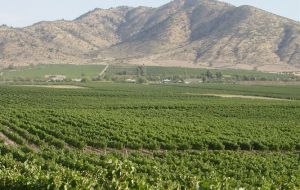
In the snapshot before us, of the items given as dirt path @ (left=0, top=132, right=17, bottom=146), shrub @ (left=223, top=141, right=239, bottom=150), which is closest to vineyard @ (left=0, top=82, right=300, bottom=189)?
shrub @ (left=223, top=141, right=239, bottom=150)

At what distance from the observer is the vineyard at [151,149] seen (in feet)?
77.4

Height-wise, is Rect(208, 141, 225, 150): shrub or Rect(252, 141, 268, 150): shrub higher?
Rect(208, 141, 225, 150): shrub

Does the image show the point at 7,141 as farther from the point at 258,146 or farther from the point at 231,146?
the point at 258,146

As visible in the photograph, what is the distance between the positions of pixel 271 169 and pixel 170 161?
7082 mm

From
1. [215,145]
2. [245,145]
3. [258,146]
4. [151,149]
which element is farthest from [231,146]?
[151,149]

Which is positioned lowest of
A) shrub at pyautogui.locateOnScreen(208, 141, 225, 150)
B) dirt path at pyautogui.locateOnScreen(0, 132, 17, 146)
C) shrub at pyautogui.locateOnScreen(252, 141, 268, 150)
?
shrub at pyautogui.locateOnScreen(252, 141, 268, 150)

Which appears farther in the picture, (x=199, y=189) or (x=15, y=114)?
(x=15, y=114)

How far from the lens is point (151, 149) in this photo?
43.9m

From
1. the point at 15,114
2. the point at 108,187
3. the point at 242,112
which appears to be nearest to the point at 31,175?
the point at 108,187

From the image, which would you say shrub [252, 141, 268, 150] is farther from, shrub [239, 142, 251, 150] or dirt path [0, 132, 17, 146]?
dirt path [0, 132, 17, 146]

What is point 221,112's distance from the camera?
247 ft

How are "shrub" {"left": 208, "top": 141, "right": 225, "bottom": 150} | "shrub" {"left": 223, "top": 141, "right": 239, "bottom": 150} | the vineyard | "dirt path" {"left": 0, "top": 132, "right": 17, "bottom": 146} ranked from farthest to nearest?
"shrub" {"left": 223, "top": 141, "right": 239, "bottom": 150} < "shrub" {"left": 208, "top": 141, "right": 225, "bottom": 150} < "dirt path" {"left": 0, "top": 132, "right": 17, "bottom": 146} < the vineyard

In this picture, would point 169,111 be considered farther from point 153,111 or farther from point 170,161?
point 170,161

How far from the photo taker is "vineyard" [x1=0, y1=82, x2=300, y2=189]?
23594 millimetres
